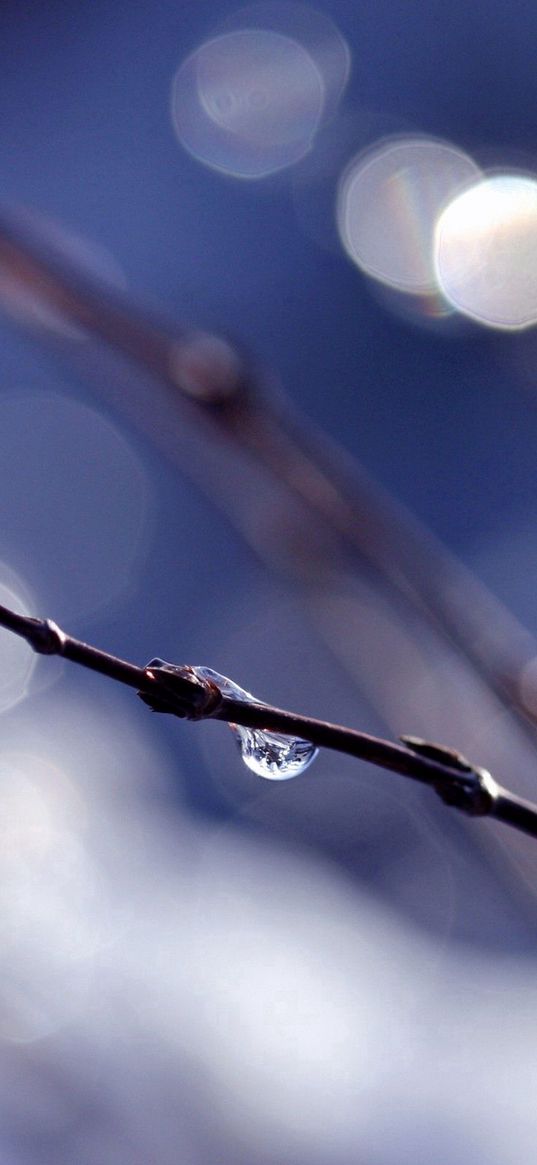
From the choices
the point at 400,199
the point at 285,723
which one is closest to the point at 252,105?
the point at 400,199

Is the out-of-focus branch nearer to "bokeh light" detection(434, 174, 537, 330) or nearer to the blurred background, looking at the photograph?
the blurred background

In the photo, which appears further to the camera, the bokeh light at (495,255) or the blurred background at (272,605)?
the bokeh light at (495,255)

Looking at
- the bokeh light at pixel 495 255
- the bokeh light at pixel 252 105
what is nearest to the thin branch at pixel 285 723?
the bokeh light at pixel 495 255

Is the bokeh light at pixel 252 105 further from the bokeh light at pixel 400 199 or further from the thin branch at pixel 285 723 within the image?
the thin branch at pixel 285 723

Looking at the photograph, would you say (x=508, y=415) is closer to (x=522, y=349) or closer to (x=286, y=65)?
(x=286, y=65)

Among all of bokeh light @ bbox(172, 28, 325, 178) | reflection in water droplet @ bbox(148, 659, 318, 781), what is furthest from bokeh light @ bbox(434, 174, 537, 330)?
reflection in water droplet @ bbox(148, 659, 318, 781)

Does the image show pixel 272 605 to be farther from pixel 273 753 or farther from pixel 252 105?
pixel 273 753
